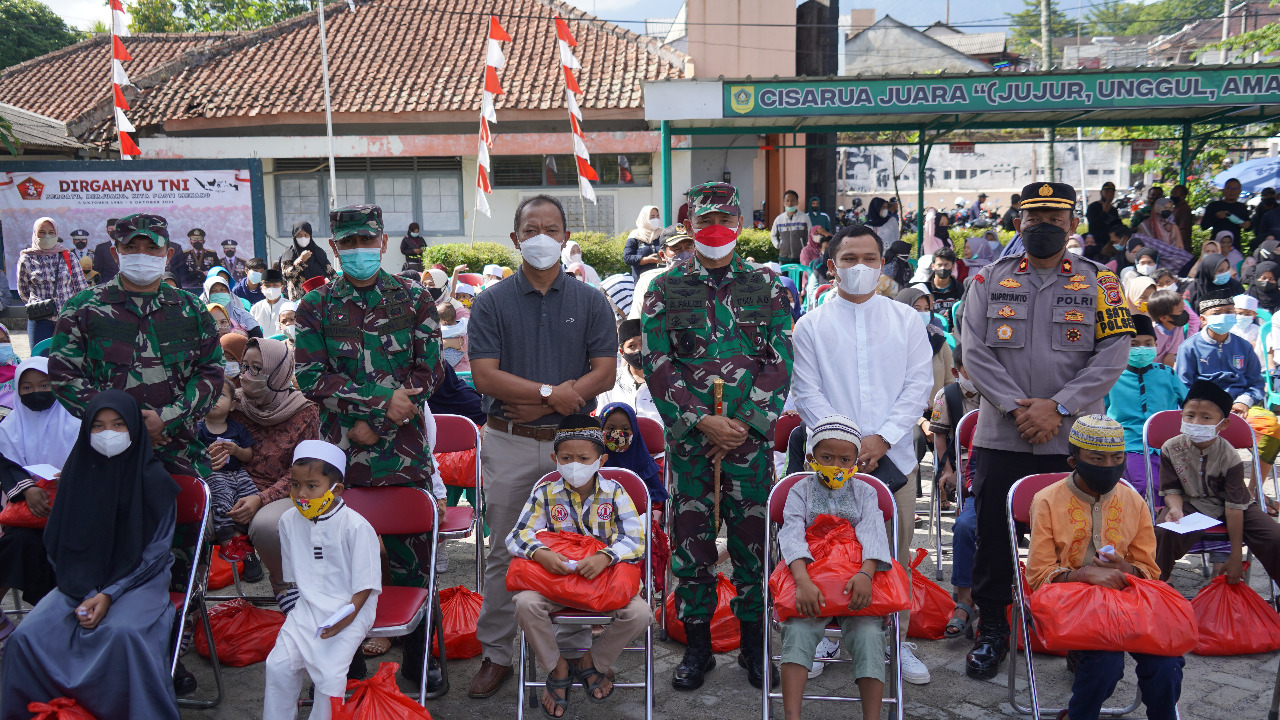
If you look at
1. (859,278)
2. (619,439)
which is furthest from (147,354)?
(859,278)

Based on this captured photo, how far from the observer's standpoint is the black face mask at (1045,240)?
4.20 m

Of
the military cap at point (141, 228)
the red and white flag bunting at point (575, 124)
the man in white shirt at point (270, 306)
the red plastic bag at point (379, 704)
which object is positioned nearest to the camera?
the red plastic bag at point (379, 704)

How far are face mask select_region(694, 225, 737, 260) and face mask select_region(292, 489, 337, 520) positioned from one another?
1.89 m

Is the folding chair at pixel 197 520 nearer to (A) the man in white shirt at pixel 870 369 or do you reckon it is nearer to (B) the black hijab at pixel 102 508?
(B) the black hijab at pixel 102 508

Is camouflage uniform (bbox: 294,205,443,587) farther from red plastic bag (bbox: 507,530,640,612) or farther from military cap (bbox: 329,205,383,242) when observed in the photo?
red plastic bag (bbox: 507,530,640,612)

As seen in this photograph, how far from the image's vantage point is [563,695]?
3.82m

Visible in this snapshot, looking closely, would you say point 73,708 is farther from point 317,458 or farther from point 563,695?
point 563,695

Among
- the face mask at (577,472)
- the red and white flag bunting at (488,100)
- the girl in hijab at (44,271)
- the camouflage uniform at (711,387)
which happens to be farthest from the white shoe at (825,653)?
the girl in hijab at (44,271)

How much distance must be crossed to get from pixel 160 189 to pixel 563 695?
14.7m

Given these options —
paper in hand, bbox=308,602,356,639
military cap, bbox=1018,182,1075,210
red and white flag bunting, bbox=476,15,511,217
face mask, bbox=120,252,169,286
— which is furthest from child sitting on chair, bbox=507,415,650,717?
red and white flag bunting, bbox=476,15,511,217

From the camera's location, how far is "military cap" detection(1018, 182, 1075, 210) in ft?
13.8

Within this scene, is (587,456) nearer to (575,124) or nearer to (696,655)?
(696,655)

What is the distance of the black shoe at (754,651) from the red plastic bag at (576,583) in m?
0.76

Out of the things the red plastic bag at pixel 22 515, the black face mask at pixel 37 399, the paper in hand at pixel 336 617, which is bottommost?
the paper in hand at pixel 336 617
